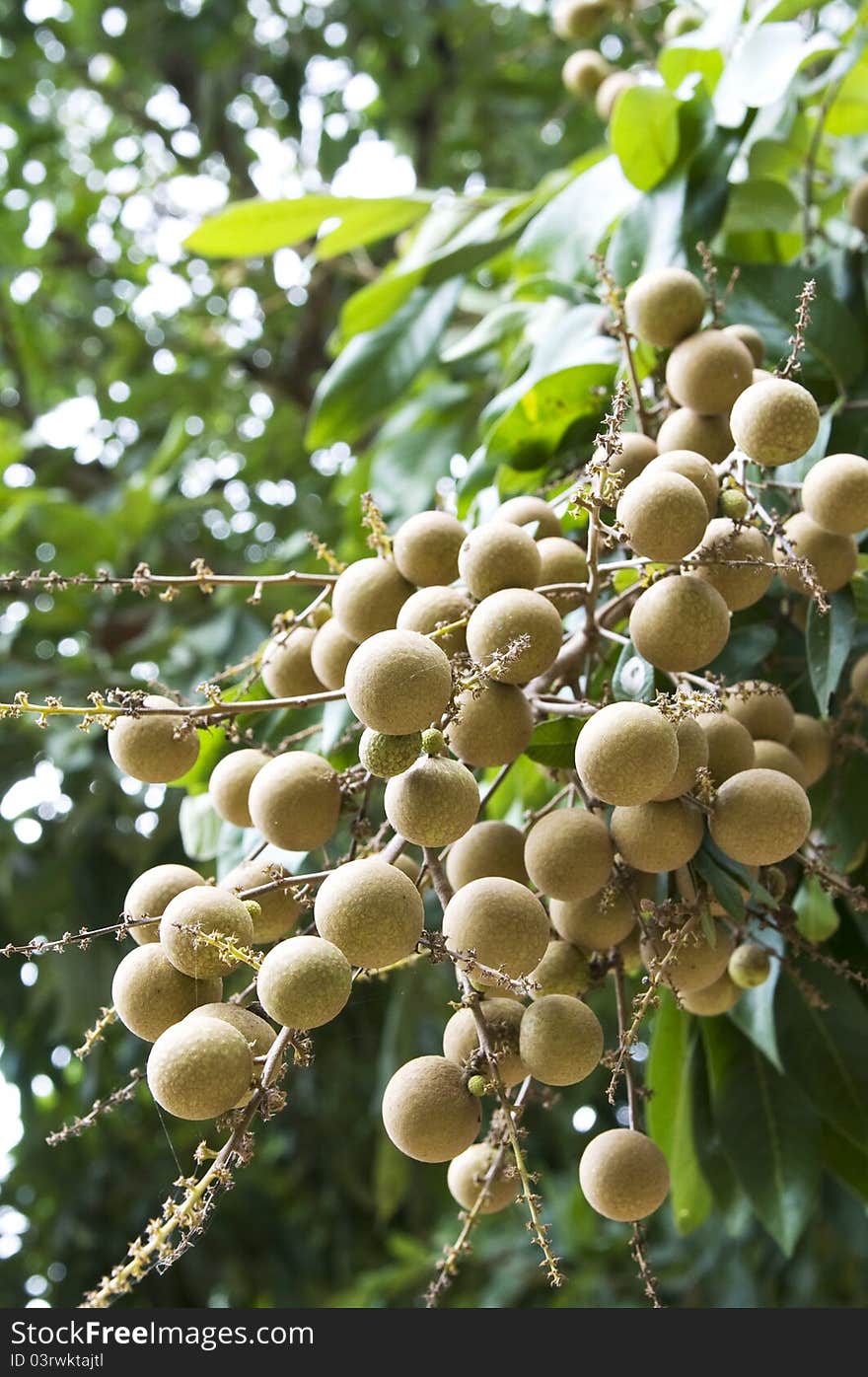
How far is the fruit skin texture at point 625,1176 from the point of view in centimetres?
71

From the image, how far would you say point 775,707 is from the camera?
2.68 feet

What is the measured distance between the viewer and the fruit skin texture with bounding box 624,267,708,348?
0.88 metres

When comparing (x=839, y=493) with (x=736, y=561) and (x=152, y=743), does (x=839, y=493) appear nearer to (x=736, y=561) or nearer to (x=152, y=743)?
(x=736, y=561)

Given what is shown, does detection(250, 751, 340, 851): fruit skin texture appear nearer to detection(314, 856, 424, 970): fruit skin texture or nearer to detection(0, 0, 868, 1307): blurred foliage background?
detection(314, 856, 424, 970): fruit skin texture

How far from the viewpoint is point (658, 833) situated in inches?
26.9

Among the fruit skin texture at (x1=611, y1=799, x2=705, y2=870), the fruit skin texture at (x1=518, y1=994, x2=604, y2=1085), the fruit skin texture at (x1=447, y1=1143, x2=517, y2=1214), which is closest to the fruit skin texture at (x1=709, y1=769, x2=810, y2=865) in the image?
the fruit skin texture at (x1=611, y1=799, x2=705, y2=870)

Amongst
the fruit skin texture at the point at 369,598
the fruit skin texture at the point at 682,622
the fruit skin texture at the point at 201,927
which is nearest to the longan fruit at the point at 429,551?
the fruit skin texture at the point at 369,598

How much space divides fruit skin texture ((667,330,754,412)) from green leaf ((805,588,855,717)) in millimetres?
141

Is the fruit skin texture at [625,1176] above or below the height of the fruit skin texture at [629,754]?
below

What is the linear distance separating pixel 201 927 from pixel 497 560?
0.25 metres

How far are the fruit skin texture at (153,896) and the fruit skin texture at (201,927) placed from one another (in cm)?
5

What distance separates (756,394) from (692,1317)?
605mm

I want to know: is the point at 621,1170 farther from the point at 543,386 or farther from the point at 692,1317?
the point at 543,386

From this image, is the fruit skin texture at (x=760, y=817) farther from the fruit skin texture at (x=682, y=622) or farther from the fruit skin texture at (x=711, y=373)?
the fruit skin texture at (x=711, y=373)
